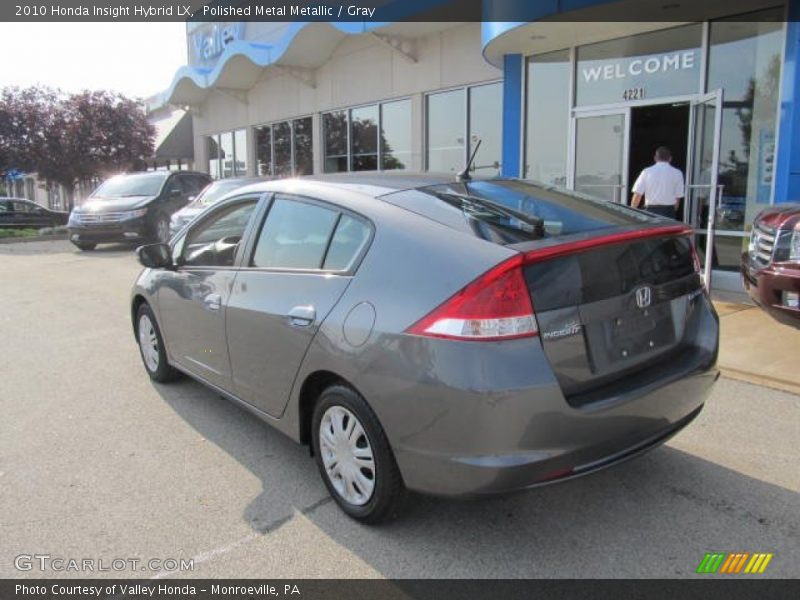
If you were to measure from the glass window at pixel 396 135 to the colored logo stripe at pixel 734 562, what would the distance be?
1226cm

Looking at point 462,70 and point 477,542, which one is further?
point 462,70

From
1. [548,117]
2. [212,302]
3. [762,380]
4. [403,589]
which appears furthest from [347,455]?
[548,117]

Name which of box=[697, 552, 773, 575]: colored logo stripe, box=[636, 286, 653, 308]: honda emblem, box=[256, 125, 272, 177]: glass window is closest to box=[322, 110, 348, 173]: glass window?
box=[256, 125, 272, 177]: glass window

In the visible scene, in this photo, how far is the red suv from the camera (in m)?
4.53

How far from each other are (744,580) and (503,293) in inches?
58.6

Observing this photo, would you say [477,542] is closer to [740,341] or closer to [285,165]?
[740,341]

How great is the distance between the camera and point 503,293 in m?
2.52

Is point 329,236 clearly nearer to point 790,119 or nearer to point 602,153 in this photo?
point 790,119

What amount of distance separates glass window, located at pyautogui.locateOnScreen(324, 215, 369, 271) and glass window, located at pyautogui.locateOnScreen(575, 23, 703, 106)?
708 cm

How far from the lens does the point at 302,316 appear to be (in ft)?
10.2

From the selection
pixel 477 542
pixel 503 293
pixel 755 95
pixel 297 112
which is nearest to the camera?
pixel 503 293

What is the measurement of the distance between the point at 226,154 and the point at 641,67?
16.2 m

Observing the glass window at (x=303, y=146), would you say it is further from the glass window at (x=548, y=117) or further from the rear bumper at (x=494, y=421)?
the rear bumper at (x=494, y=421)

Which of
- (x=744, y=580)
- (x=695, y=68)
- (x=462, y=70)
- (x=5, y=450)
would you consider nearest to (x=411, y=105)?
(x=462, y=70)
